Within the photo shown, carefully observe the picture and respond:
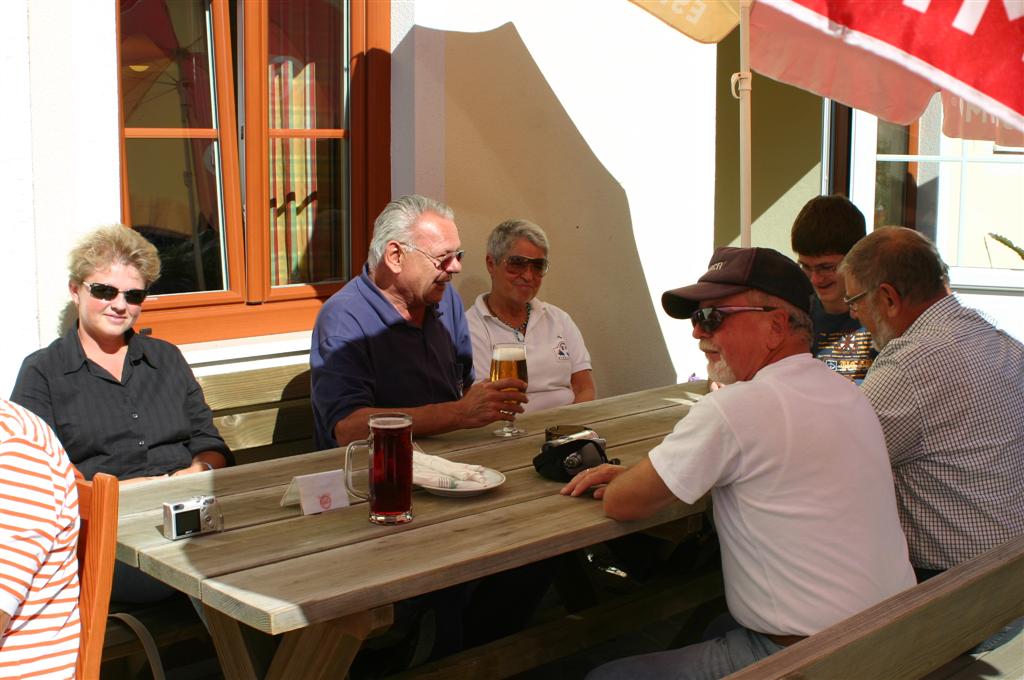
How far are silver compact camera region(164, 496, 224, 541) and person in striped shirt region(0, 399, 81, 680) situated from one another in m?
0.27

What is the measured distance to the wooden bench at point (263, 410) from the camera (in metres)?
3.81

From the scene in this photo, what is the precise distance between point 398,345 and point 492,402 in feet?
1.65

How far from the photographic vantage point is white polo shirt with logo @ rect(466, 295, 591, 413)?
169 inches

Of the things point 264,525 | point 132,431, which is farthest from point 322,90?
point 264,525

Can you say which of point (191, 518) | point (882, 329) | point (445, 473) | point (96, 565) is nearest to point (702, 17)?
point (882, 329)

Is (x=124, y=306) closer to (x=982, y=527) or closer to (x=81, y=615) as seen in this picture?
(x=81, y=615)

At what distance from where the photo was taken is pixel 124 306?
3.27 metres

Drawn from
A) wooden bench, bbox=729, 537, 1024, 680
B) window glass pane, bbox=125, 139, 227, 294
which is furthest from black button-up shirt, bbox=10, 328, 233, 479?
wooden bench, bbox=729, 537, 1024, 680

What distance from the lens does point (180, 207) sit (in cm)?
402

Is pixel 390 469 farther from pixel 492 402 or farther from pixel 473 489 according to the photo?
pixel 492 402

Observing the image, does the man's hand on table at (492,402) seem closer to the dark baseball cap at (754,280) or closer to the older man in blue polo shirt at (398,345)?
the older man in blue polo shirt at (398,345)

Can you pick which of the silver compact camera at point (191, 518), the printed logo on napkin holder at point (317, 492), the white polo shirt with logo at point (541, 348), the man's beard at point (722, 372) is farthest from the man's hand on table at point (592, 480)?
the white polo shirt with logo at point (541, 348)

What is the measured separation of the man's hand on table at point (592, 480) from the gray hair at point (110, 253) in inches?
60.9

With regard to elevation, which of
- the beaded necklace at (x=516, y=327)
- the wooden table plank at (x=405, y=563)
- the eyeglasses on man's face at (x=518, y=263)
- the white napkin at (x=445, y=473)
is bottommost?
the wooden table plank at (x=405, y=563)
